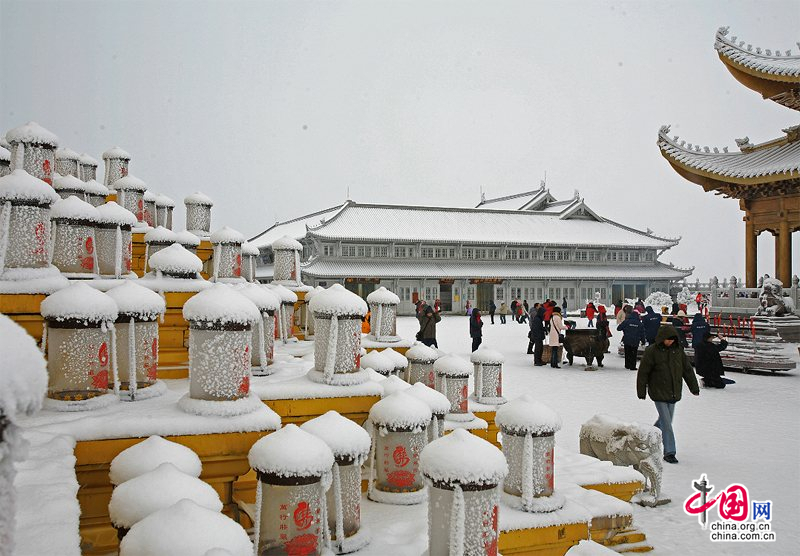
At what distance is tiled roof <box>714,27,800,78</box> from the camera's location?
51.2 ft

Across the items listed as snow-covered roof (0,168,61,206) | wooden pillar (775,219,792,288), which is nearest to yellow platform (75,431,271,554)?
snow-covered roof (0,168,61,206)

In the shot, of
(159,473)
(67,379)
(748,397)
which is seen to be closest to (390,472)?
(159,473)

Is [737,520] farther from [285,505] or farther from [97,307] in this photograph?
[97,307]

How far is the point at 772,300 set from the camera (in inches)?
630

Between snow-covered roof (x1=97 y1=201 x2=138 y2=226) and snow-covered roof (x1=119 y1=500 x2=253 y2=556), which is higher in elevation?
snow-covered roof (x1=97 y1=201 x2=138 y2=226)

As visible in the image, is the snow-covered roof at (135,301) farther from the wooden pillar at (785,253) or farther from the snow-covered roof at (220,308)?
the wooden pillar at (785,253)

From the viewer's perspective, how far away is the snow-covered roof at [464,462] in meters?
2.49

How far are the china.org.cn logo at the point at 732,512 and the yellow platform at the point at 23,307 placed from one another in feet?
17.0

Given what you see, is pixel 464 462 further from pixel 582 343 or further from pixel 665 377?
pixel 582 343

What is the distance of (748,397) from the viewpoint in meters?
9.32

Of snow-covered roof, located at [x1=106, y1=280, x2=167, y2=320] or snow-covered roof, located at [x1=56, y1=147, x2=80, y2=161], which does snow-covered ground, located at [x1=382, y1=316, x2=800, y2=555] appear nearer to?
snow-covered roof, located at [x1=106, y1=280, x2=167, y2=320]

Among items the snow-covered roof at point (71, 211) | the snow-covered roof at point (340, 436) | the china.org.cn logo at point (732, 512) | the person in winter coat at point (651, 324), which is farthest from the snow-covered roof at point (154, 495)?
the person in winter coat at point (651, 324)

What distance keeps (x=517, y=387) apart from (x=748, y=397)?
3.94 m

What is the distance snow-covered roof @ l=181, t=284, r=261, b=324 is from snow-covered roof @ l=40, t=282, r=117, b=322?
44cm
